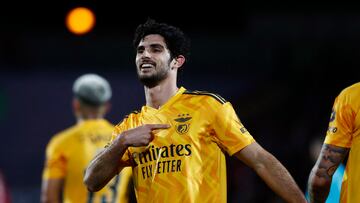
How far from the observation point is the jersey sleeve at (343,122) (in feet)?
19.0

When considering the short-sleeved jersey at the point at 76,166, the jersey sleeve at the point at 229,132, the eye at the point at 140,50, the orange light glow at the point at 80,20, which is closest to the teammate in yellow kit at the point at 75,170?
the short-sleeved jersey at the point at 76,166

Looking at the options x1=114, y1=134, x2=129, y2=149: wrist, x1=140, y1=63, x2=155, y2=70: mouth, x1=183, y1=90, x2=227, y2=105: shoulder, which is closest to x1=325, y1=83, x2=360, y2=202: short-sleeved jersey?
x1=183, y1=90, x2=227, y2=105: shoulder

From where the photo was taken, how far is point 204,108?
572 centimetres

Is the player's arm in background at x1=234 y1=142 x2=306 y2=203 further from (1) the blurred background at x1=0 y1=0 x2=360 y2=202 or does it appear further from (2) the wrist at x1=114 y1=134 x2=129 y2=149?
(1) the blurred background at x1=0 y1=0 x2=360 y2=202

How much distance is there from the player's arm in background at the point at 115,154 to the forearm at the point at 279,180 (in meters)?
0.67

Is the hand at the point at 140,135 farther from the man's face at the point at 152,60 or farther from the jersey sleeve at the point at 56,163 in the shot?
the jersey sleeve at the point at 56,163

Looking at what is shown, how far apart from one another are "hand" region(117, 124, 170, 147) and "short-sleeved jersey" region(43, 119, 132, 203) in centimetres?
268

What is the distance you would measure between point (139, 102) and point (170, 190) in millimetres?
8551

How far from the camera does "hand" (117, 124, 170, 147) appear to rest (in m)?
5.61

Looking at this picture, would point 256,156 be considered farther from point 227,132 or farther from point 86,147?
point 86,147

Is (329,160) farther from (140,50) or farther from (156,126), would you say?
(140,50)

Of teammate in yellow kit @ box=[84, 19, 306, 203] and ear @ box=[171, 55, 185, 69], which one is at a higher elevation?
ear @ box=[171, 55, 185, 69]

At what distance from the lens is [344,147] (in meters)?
5.89

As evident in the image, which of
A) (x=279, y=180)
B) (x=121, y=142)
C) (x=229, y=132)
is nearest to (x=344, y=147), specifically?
(x=279, y=180)
